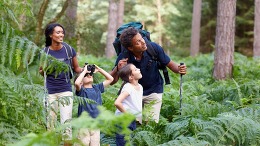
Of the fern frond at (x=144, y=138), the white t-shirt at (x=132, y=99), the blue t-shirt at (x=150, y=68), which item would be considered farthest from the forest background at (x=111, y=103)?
the blue t-shirt at (x=150, y=68)

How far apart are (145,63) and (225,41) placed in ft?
18.9

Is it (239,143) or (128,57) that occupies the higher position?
(128,57)

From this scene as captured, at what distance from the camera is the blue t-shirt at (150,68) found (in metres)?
5.51

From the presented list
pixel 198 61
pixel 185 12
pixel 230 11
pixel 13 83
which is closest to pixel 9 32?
pixel 13 83

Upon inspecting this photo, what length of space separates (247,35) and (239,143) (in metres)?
24.2

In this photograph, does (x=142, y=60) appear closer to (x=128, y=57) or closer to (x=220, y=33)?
(x=128, y=57)

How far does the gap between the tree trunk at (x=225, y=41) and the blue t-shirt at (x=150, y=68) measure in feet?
17.2

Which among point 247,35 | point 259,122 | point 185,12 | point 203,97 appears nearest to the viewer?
point 259,122

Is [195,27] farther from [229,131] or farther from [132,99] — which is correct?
[229,131]

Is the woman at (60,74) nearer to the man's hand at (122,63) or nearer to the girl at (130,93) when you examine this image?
the man's hand at (122,63)

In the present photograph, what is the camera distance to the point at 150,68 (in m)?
5.59

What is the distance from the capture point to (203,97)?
729 centimetres

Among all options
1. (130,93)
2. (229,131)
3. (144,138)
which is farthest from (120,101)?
(229,131)

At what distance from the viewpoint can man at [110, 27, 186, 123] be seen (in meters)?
5.25
